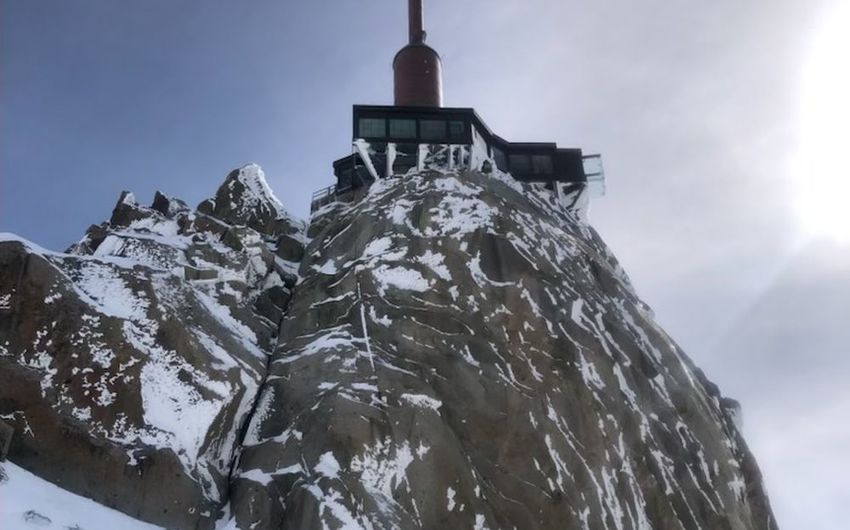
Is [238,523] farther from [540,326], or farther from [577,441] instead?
[540,326]

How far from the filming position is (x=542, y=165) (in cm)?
A: 7044

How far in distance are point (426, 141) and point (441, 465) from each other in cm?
3731

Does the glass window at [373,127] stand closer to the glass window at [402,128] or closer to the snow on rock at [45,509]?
the glass window at [402,128]

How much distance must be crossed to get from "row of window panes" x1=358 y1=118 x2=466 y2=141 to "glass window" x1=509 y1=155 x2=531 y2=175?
6.68 metres

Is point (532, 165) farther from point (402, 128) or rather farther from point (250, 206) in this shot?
point (250, 206)

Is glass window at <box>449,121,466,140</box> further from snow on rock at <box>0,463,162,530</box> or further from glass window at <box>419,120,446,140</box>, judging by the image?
snow on rock at <box>0,463,162,530</box>

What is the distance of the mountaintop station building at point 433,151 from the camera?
6367 centimetres

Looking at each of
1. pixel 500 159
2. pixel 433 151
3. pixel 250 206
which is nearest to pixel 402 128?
pixel 433 151

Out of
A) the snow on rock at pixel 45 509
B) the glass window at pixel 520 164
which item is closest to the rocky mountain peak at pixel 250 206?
the glass window at pixel 520 164

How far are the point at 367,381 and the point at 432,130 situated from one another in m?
34.4

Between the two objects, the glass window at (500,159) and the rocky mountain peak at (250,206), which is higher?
the glass window at (500,159)

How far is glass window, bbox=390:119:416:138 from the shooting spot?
217ft

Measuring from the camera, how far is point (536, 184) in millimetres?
68438

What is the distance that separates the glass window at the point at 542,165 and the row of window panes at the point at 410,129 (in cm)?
811
